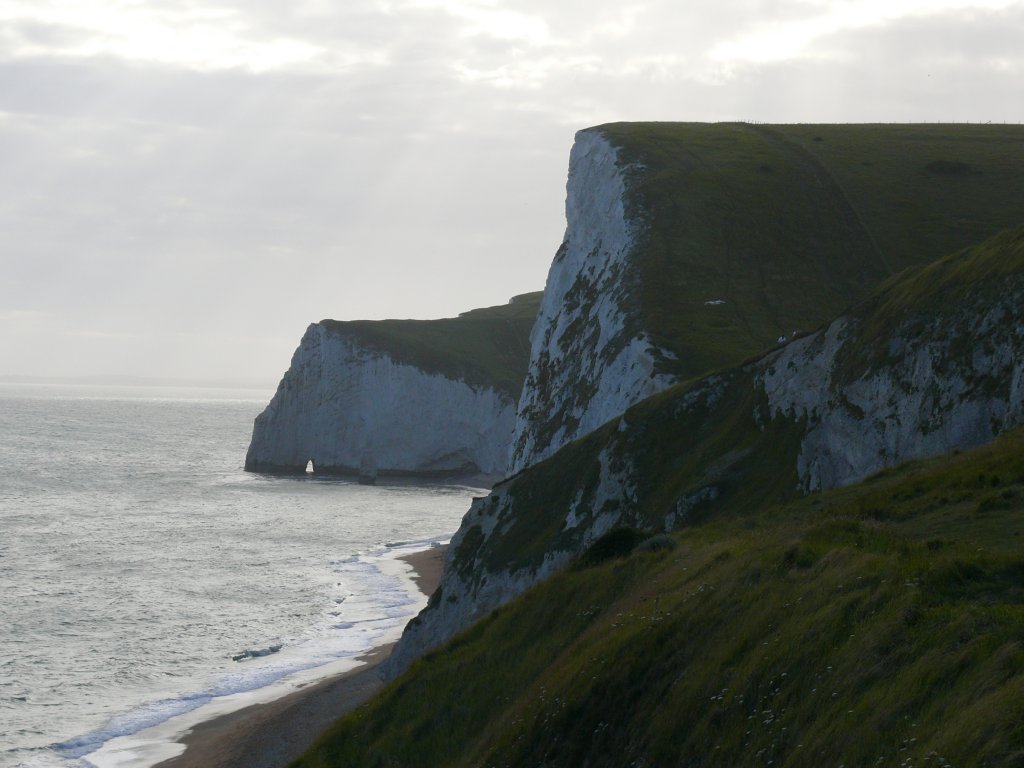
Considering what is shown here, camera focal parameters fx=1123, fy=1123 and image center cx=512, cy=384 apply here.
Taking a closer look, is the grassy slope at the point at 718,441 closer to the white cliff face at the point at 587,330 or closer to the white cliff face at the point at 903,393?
the white cliff face at the point at 903,393

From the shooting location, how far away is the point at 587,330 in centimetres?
6669

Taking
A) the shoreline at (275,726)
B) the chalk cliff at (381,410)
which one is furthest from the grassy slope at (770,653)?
the chalk cliff at (381,410)

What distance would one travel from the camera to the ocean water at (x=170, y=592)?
40562 millimetres

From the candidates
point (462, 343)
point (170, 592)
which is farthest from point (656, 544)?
point (462, 343)

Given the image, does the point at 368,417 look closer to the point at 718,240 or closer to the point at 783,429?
the point at 718,240

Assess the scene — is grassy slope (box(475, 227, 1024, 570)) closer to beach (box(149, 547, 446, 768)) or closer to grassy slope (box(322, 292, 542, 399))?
beach (box(149, 547, 446, 768))

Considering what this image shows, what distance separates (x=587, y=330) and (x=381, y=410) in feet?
253

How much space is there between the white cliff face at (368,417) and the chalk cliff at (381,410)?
13 centimetres

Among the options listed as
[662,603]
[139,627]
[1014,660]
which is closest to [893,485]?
[662,603]

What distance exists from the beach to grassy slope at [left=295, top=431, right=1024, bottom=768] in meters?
11.8

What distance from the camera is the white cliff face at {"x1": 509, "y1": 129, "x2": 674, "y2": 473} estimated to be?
181 ft

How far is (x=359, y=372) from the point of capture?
5546 inches

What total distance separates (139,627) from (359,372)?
89.9 metres

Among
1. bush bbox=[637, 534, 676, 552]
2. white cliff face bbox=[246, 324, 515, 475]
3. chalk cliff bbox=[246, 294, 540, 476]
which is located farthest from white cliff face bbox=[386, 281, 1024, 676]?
chalk cliff bbox=[246, 294, 540, 476]
